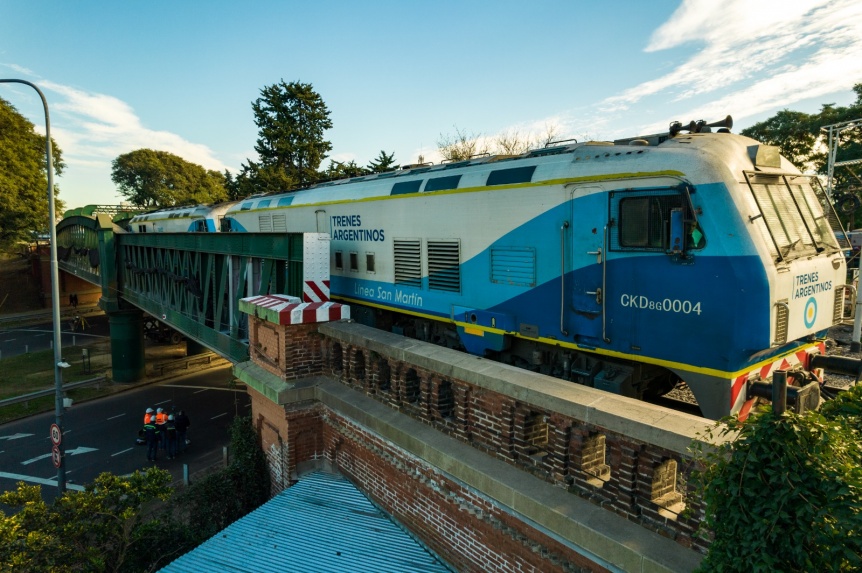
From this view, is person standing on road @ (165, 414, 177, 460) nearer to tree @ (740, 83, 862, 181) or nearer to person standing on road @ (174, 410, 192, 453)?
person standing on road @ (174, 410, 192, 453)

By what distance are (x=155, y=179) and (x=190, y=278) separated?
7257 cm

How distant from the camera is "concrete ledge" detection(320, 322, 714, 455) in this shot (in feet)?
13.6

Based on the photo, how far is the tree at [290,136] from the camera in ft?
141

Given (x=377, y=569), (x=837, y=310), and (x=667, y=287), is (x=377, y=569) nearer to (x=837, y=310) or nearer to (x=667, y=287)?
(x=667, y=287)

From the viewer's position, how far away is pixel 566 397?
4953 mm

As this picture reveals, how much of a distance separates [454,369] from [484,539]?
6.05ft

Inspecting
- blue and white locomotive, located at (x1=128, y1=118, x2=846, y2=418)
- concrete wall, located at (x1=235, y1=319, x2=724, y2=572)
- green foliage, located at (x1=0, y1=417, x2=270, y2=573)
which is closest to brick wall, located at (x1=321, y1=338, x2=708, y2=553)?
concrete wall, located at (x1=235, y1=319, x2=724, y2=572)

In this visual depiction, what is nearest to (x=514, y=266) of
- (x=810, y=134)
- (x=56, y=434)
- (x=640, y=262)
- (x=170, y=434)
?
(x=640, y=262)

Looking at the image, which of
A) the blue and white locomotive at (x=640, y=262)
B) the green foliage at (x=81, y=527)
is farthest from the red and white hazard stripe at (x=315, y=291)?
the green foliage at (x=81, y=527)

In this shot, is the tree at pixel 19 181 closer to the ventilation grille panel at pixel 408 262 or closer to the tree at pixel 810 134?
the ventilation grille panel at pixel 408 262

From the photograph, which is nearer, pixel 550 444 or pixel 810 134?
pixel 550 444

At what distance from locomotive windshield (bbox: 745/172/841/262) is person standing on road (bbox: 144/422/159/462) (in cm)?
1722

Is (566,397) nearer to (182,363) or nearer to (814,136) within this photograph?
(182,363)

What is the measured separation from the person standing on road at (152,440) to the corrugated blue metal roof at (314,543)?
35.5ft
